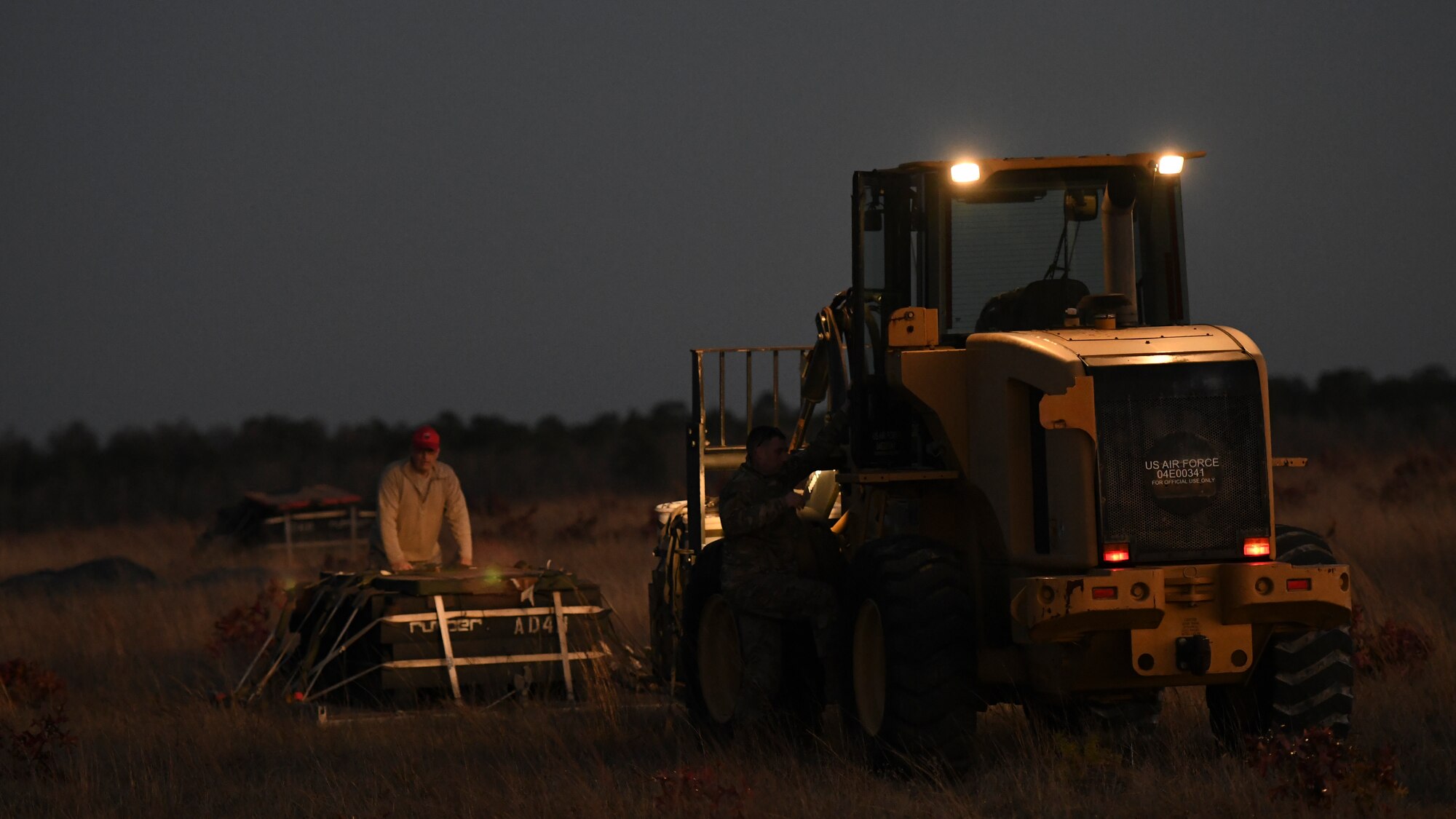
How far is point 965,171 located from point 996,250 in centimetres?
45

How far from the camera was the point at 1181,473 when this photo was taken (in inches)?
338

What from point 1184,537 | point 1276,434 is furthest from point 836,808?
point 1276,434

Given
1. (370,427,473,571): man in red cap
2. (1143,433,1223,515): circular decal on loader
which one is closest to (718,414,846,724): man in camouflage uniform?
(1143,433,1223,515): circular decal on loader

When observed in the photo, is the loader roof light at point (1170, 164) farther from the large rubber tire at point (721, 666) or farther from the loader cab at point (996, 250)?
the large rubber tire at point (721, 666)

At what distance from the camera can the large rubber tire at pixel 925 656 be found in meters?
8.77

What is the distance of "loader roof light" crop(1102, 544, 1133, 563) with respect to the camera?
8461 mm

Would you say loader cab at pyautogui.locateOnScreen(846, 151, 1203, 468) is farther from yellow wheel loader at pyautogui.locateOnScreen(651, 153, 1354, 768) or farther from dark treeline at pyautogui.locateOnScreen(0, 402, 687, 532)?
dark treeline at pyautogui.locateOnScreen(0, 402, 687, 532)

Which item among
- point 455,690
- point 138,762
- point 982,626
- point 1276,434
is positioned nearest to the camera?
point 982,626

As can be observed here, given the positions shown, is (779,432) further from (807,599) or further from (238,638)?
(238,638)

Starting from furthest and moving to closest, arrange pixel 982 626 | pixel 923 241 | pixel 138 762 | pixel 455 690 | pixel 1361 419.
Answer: pixel 1361 419, pixel 455 690, pixel 138 762, pixel 923 241, pixel 982 626

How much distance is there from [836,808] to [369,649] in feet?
17.8

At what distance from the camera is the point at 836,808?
8.44 m

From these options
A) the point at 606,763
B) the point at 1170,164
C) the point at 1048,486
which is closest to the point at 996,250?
the point at 1170,164

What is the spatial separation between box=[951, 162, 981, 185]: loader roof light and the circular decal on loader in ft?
6.28
